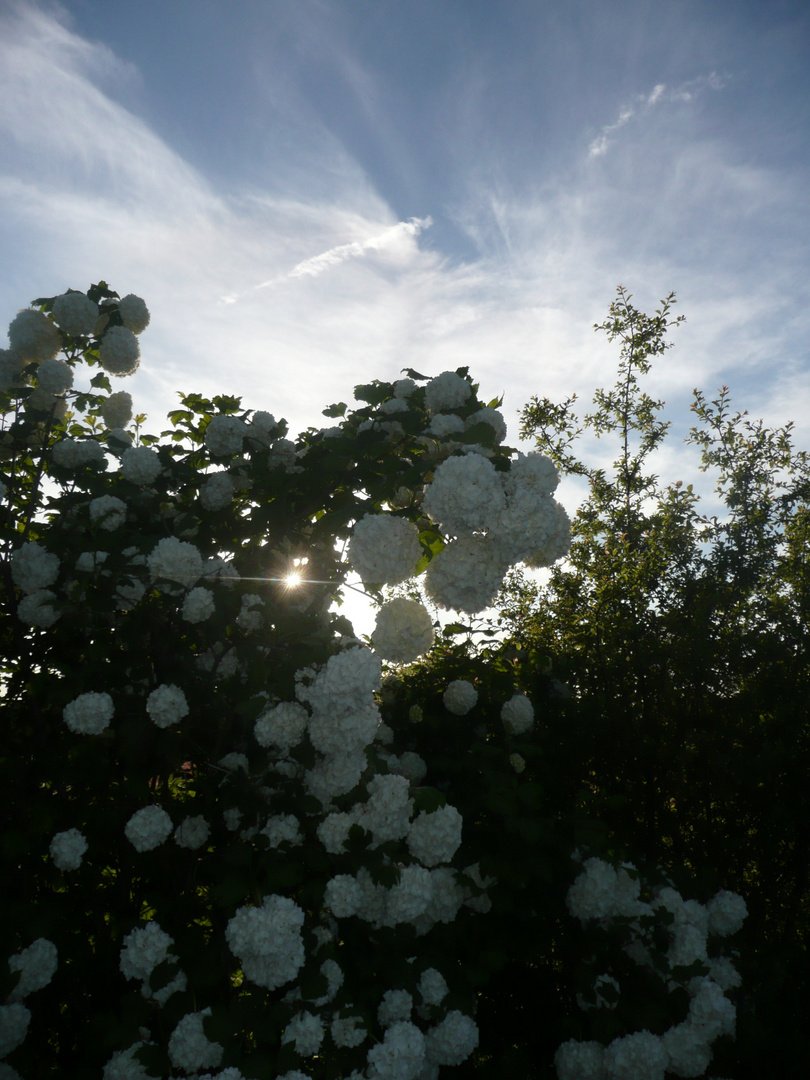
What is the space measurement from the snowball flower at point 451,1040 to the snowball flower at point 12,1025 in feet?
5.72

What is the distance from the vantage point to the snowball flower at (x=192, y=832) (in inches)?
105

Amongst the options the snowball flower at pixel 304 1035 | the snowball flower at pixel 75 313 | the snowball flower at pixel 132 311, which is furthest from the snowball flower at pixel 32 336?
the snowball flower at pixel 304 1035

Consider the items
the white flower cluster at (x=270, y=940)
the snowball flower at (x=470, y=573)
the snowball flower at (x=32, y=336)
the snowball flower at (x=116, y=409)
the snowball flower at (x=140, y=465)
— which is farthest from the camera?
the snowball flower at (x=116, y=409)

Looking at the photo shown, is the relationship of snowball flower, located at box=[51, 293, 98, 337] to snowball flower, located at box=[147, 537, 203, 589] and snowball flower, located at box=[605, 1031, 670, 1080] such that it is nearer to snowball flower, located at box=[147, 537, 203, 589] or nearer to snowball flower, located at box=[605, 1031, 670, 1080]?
snowball flower, located at box=[147, 537, 203, 589]

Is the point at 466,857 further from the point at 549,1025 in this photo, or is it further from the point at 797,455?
the point at 797,455

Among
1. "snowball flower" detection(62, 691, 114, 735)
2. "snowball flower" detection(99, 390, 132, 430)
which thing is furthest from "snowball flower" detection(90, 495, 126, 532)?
"snowball flower" detection(99, 390, 132, 430)

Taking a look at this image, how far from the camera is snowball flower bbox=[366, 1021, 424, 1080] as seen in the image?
237cm

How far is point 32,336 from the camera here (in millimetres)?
4273

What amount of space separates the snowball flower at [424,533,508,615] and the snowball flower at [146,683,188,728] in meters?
1.28

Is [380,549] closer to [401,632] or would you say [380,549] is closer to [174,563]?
[401,632]

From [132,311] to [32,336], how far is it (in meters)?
0.72

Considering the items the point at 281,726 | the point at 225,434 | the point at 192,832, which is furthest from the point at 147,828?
the point at 225,434

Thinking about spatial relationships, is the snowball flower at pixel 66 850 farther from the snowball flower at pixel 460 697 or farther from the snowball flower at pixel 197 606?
the snowball flower at pixel 460 697

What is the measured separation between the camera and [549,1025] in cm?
316
